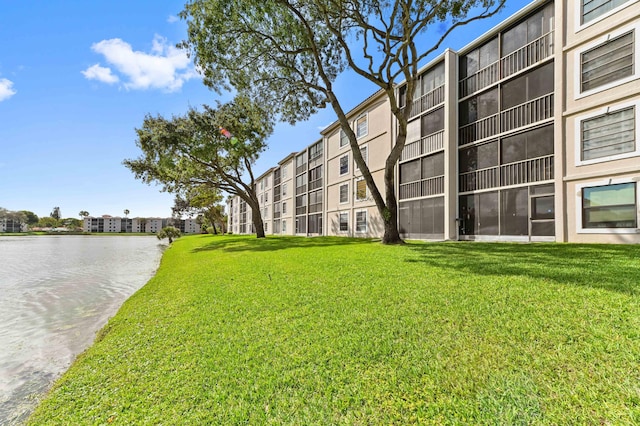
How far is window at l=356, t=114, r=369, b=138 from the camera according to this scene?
2392 cm

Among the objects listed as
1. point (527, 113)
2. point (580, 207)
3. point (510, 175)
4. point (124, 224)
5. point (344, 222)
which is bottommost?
point (124, 224)

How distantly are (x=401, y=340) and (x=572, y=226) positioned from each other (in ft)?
40.3

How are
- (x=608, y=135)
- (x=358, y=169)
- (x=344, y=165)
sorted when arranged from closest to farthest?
1. (x=608, y=135)
2. (x=358, y=169)
3. (x=344, y=165)

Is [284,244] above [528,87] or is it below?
below

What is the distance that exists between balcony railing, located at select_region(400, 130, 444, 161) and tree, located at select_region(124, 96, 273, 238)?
32.6 ft

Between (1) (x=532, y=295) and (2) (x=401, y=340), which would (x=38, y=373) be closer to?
(2) (x=401, y=340)

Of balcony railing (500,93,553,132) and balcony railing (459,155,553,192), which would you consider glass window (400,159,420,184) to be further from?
balcony railing (500,93,553,132)

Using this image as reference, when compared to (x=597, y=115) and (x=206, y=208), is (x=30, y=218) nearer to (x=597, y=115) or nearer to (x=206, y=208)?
(x=206, y=208)

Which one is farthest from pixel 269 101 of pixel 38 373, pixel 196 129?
pixel 38 373

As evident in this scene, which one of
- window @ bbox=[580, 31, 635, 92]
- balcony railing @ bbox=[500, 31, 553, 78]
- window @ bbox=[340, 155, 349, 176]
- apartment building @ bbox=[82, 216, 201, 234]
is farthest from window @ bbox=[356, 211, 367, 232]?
apartment building @ bbox=[82, 216, 201, 234]

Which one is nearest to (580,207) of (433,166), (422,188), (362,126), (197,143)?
(433,166)

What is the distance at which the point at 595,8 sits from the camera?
1174 cm

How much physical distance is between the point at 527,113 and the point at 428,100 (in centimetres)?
596

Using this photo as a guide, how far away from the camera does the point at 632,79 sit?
10.5 meters
